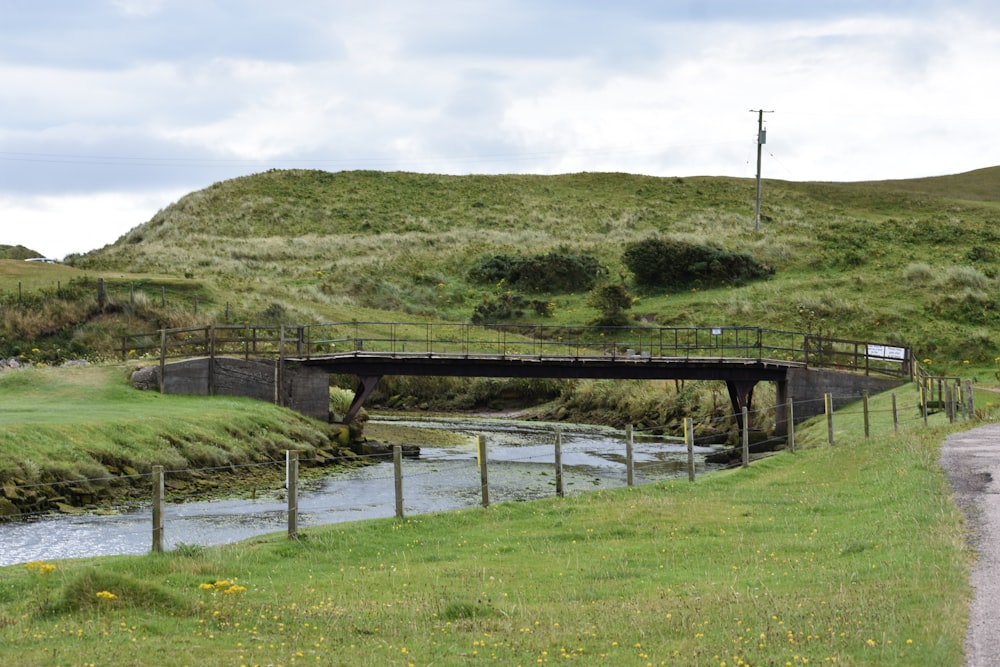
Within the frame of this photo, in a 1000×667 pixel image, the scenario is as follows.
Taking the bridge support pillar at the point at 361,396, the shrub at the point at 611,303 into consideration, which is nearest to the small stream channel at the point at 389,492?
the bridge support pillar at the point at 361,396

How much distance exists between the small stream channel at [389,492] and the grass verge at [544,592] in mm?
3734

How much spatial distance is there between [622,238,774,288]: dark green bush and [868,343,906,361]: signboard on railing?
87.7 ft

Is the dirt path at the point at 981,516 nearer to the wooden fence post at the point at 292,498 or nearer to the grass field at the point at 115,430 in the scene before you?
the wooden fence post at the point at 292,498

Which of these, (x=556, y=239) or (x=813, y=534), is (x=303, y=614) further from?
(x=556, y=239)

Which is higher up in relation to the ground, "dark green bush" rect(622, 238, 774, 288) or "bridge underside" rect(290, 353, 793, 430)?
"dark green bush" rect(622, 238, 774, 288)

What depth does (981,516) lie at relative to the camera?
17.8m

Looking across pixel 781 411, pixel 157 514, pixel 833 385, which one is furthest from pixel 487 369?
pixel 157 514

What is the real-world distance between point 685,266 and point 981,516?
5882 centimetres

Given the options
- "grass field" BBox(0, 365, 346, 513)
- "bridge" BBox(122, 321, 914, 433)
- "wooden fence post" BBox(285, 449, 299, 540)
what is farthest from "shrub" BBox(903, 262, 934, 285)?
"wooden fence post" BBox(285, 449, 299, 540)

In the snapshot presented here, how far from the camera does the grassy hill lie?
212 ft

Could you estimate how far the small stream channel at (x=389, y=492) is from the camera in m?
23.5

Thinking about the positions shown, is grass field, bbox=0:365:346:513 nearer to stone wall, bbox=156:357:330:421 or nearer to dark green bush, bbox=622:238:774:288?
stone wall, bbox=156:357:330:421

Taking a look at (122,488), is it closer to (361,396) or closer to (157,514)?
(157,514)

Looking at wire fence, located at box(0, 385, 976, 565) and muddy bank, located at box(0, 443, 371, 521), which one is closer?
wire fence, located at box(0, 385, 976, 565)
